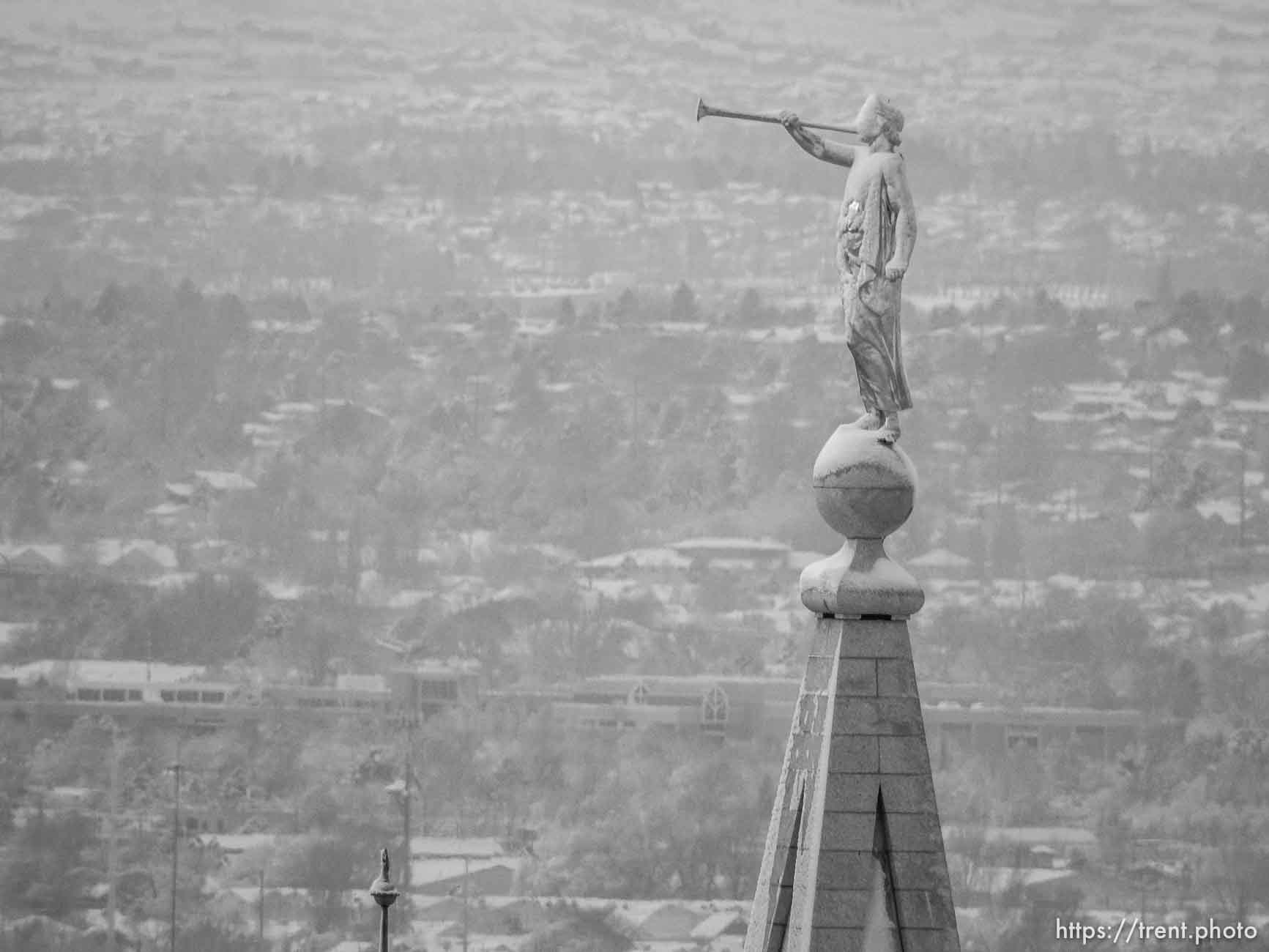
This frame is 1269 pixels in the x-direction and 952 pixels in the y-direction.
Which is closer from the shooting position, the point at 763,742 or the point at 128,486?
the point at 763,742

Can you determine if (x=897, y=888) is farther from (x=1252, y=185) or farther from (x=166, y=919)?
(x=1252, y=185)

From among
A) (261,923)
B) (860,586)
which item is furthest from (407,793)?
(860,586)

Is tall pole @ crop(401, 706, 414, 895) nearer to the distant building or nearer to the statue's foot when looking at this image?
the distant building

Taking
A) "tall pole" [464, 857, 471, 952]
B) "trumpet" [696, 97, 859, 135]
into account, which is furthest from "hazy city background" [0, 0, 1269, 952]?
"trumpet" [696, 97, 859, 135]

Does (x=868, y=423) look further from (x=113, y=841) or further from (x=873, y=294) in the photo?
(x=113, y=841)

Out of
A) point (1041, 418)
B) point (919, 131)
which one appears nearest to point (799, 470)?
point (1041, 418)

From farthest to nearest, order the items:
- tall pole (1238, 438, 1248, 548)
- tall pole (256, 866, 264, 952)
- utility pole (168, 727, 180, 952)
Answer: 1. tall pole (1238, 438, 1248, 548)
2. utility pole (168, 727, 180, 952)
3. tall pole (256, 866, 264, 952)
